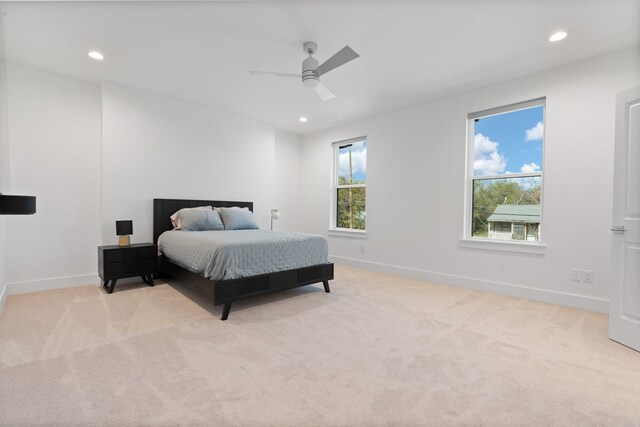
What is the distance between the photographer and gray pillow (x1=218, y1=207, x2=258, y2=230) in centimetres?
419

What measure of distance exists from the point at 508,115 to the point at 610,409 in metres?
3.19

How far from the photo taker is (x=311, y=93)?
3994 millimetres

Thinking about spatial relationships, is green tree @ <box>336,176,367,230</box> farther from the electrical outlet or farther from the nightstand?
the nightstand

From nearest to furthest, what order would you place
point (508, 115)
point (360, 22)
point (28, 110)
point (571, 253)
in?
point (360, 22) → point (571, 253) → point (28, 110) → point (508, 115)

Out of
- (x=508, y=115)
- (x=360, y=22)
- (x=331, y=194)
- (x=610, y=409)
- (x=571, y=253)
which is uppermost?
(x=360, y=22)

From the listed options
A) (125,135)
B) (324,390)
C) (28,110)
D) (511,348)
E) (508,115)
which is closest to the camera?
(324,390)

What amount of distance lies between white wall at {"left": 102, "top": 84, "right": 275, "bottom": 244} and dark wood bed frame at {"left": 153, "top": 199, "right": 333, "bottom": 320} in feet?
0.48

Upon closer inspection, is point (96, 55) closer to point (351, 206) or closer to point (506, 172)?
point (351, 206)

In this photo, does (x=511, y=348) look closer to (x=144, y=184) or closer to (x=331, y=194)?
(x=331, y=194)

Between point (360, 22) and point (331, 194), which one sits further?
point (331, 194)

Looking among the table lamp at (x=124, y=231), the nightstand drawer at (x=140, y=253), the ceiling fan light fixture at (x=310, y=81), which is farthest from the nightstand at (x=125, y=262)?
the ceiling fan light fixture at (x=310, y=81)

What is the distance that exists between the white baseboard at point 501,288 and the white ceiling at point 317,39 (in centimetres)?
247

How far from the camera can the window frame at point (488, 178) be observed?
3307 millimetres

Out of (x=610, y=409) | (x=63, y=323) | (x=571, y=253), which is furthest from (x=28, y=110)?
(x=571, y=253)
